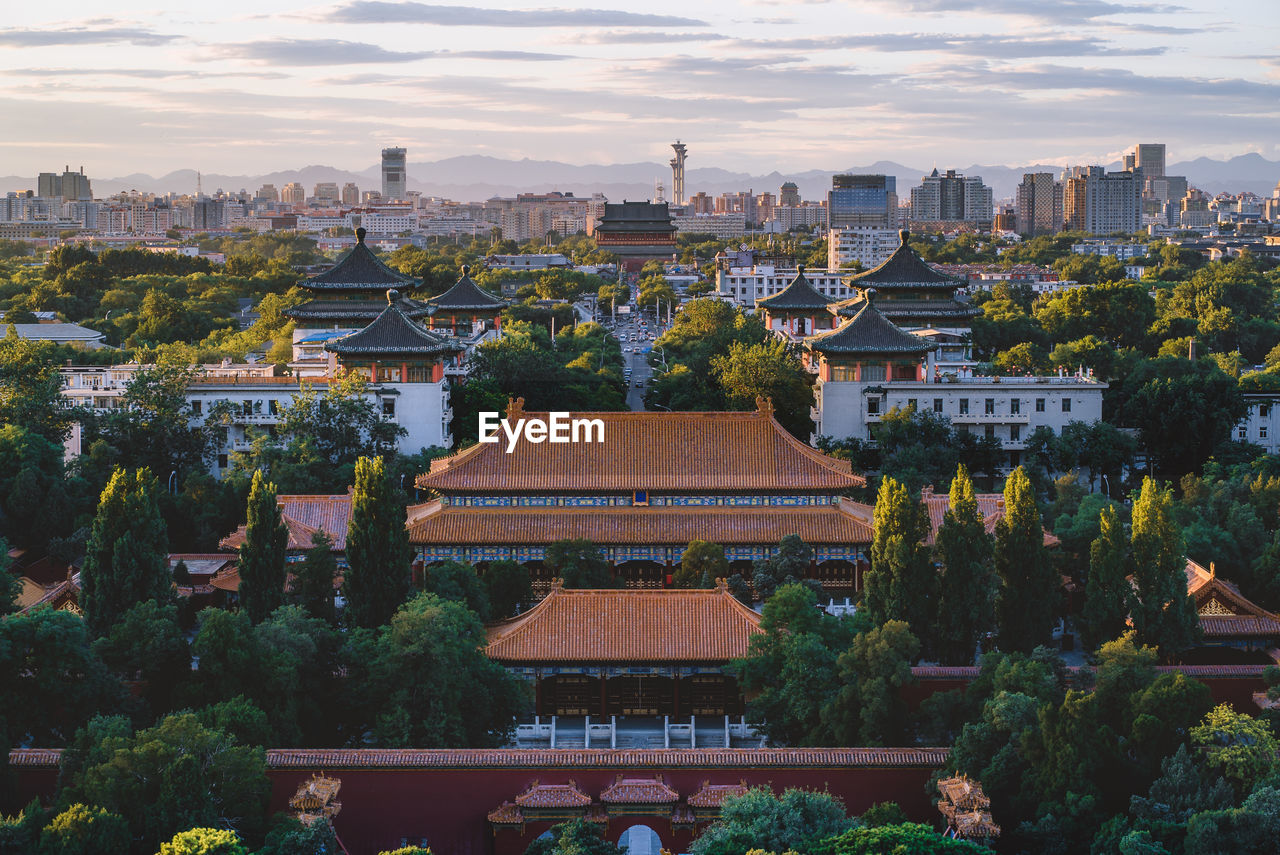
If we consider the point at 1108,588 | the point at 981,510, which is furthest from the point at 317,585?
the point at 981,510

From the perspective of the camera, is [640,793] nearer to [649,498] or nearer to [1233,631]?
[1233,631]

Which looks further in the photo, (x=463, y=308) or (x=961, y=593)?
(x=463, y=308)

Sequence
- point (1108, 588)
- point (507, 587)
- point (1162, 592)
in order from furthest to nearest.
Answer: point (507, 587) → point (1108, 588) → point (1162, 592)

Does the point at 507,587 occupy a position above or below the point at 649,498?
below

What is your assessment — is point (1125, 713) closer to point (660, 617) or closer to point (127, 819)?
point (660, 617)

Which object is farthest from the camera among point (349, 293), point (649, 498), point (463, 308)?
point (463, 308)

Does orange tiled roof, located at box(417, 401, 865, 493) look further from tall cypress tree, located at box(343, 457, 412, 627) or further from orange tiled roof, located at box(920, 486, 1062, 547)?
tall cypress tree, located at box(343, 457, 412, 627)
